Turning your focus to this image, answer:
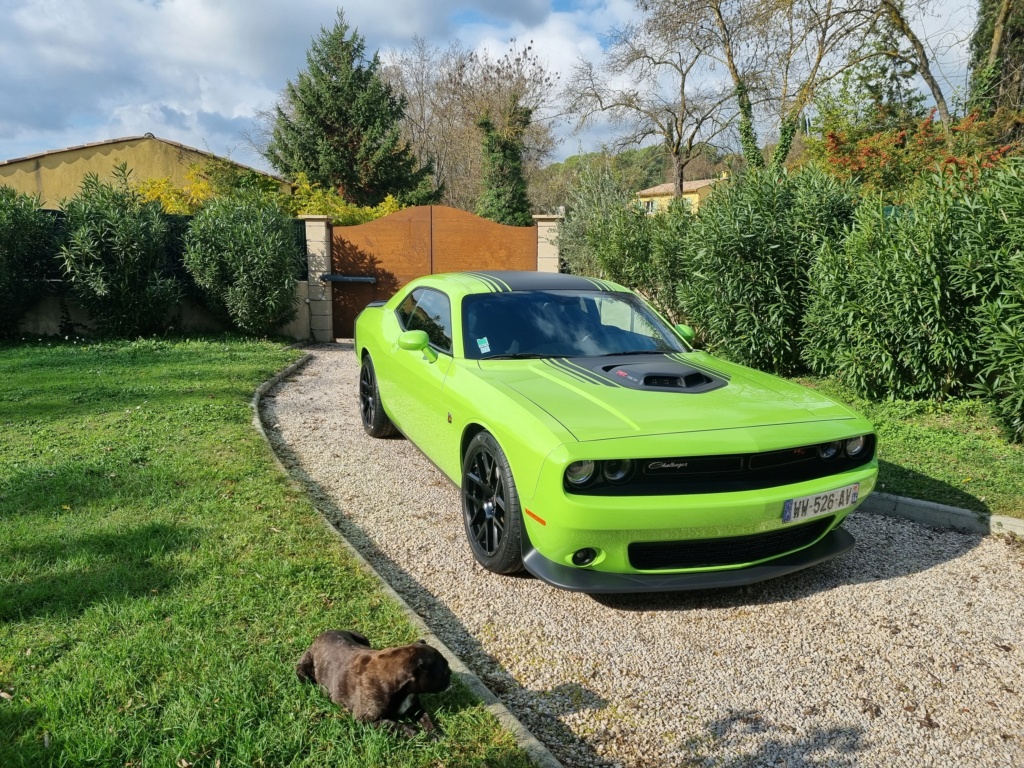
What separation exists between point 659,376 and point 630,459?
894 mm

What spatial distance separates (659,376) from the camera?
12.5ft

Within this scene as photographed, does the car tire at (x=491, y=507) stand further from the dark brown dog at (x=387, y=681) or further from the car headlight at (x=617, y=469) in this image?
the dark brown dog at (x=387, y=681)

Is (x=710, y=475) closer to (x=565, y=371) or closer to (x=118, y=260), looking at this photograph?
(x=565, y=371)

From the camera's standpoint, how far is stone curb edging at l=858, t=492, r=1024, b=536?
14.4 ft

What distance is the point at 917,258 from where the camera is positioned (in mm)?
6570

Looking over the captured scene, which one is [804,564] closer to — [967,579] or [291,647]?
[967,579]

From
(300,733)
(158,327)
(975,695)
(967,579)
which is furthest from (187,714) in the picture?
(158,327)

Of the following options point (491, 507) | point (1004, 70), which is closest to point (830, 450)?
point (491, 507)

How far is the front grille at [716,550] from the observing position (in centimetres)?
316

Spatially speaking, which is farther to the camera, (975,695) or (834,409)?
(834,409)

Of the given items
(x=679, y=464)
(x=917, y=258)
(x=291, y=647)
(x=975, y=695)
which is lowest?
(x=975, y=695)

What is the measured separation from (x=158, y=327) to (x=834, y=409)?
1159 centimetres

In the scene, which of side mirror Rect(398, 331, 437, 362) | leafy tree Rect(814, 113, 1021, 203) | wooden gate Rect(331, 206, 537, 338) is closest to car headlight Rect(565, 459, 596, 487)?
side mirror Rect(398, 331, 437, 362)

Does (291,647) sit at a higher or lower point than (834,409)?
lower
